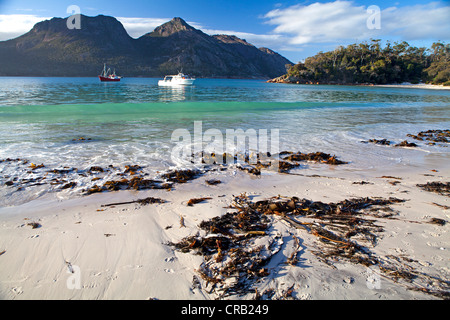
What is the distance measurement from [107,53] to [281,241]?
177m

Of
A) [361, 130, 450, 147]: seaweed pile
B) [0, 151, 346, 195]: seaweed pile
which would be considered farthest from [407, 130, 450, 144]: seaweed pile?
[0, 151, 346, 195]: seaweed pile

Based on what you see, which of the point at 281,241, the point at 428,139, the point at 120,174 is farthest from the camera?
the point at 428,139

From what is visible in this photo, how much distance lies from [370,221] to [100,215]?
3860 mm

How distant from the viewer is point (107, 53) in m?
149

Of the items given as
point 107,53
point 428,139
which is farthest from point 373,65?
point 107,53

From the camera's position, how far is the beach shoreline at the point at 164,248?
2193mm

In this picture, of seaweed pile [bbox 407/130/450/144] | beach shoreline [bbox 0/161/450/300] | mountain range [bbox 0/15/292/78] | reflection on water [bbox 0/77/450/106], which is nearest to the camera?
beach shoreline [bbox 0/161/450/300]

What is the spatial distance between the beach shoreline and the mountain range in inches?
5894

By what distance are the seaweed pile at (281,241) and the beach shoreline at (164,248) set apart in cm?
7

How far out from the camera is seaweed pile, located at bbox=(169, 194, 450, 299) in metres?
2.31

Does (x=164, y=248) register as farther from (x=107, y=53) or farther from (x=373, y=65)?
(x=107, y=53)
